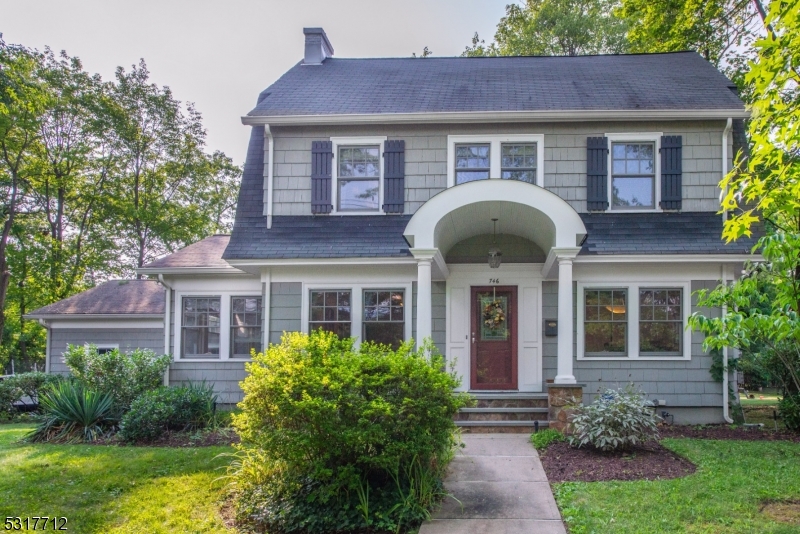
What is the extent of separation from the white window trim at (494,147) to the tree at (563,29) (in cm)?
1242

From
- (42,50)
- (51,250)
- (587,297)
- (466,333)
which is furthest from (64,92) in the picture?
(587,297)

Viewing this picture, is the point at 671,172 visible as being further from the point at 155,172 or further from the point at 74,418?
the point at 155,172

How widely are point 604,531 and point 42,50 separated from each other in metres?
23.2

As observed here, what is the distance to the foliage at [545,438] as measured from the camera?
655cm

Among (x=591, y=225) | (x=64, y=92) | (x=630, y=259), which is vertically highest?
(x=64, y=92)

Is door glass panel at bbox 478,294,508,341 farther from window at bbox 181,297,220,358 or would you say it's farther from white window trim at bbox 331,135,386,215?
window at bbox 181,297,220,358

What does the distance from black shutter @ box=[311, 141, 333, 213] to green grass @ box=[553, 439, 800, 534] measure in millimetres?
5776

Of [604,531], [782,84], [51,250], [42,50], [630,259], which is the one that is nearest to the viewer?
[782,84]

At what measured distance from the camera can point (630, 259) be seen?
26.5 ft

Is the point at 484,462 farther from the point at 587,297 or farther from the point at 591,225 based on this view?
the point at 591,225

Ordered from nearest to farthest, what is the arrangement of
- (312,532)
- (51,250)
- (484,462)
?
(312,532) < (484,462) < (51,250)

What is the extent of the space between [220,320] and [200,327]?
0.39 metres

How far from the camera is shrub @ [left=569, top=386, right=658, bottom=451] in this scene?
20.1 ft

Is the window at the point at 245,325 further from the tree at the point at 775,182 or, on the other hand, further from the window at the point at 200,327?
the tree at the point at 775,182
